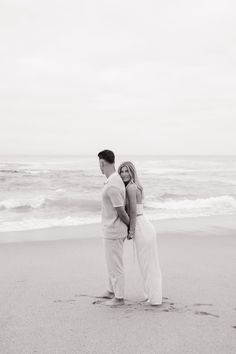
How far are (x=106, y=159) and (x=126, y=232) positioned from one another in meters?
0.91

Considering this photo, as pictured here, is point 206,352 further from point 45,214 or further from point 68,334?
point 45,214

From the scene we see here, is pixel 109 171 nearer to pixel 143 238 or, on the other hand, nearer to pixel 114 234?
pixel 114 234

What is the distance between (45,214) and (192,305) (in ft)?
35.0

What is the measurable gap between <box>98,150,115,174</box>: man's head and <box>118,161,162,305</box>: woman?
14 centimetres

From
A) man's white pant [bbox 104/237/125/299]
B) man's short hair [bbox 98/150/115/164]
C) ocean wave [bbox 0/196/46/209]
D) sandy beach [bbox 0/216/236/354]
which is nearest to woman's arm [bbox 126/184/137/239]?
man's white pant [bbox 104/237/125/299]

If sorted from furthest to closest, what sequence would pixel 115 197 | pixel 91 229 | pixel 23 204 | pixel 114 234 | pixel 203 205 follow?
pixel 203 205 < pixel 23 204 < pixel 91 229 < pixel 114 234 < pixel 115 197

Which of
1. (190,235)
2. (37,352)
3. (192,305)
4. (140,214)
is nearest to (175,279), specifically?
(192,305)

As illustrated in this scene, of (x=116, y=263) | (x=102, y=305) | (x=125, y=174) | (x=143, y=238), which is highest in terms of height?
(x=125, y=174)

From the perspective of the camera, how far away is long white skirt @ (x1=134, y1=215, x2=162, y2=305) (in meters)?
4.77

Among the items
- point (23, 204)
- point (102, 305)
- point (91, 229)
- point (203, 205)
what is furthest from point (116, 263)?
point (203, 205)

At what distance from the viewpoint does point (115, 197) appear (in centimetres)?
468

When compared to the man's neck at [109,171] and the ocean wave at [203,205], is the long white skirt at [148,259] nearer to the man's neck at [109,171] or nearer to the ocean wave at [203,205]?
the man's neck at [109,171]

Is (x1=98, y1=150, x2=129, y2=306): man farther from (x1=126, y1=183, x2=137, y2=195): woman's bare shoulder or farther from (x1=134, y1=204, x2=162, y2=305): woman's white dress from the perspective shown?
(x1=134, y1=204, x2=162, y2=305): woman's white dress

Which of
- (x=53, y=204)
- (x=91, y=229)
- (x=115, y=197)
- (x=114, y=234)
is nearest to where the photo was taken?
(x=115, y=197)
